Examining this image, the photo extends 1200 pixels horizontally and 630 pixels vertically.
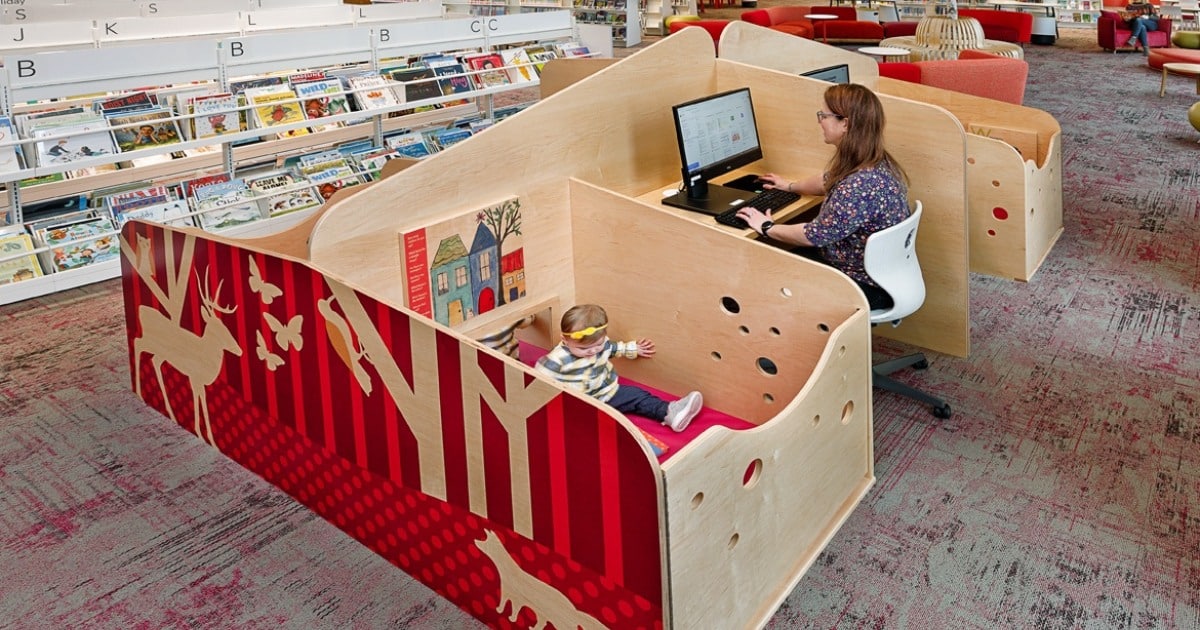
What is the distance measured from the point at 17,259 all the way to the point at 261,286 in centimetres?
259

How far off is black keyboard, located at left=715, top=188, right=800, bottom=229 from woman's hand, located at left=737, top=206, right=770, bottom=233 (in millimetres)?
19

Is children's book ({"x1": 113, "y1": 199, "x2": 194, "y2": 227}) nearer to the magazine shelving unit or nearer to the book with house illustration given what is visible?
the magazine shelving unit

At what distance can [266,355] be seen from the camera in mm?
2668

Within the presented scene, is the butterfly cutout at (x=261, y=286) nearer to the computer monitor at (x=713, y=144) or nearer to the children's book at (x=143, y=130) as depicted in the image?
the computer monitor at (x=713, y=144)

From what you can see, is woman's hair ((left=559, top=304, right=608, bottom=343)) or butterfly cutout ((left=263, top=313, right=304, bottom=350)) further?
woman's hair ((left=559, top=304, right=608, bottom=343))

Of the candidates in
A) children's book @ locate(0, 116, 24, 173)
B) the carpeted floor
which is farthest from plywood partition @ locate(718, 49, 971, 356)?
children's book @ locate(0, 116, 24, 173)

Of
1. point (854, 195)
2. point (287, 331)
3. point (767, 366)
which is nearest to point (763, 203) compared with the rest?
point (854, 195)

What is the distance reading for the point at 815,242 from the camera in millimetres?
3115

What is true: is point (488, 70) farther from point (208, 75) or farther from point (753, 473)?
point (753, 473)

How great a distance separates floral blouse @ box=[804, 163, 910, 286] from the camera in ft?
10.1

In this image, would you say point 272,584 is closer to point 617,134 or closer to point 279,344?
point 279,344

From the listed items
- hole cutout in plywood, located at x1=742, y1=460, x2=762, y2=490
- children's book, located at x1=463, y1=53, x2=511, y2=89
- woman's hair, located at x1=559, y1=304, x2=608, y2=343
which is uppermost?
children's book, located at x1=463, y1=53, x2=511, y2=89

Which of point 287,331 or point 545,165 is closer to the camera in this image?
point 287,331

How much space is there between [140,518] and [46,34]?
5019 millimetres
